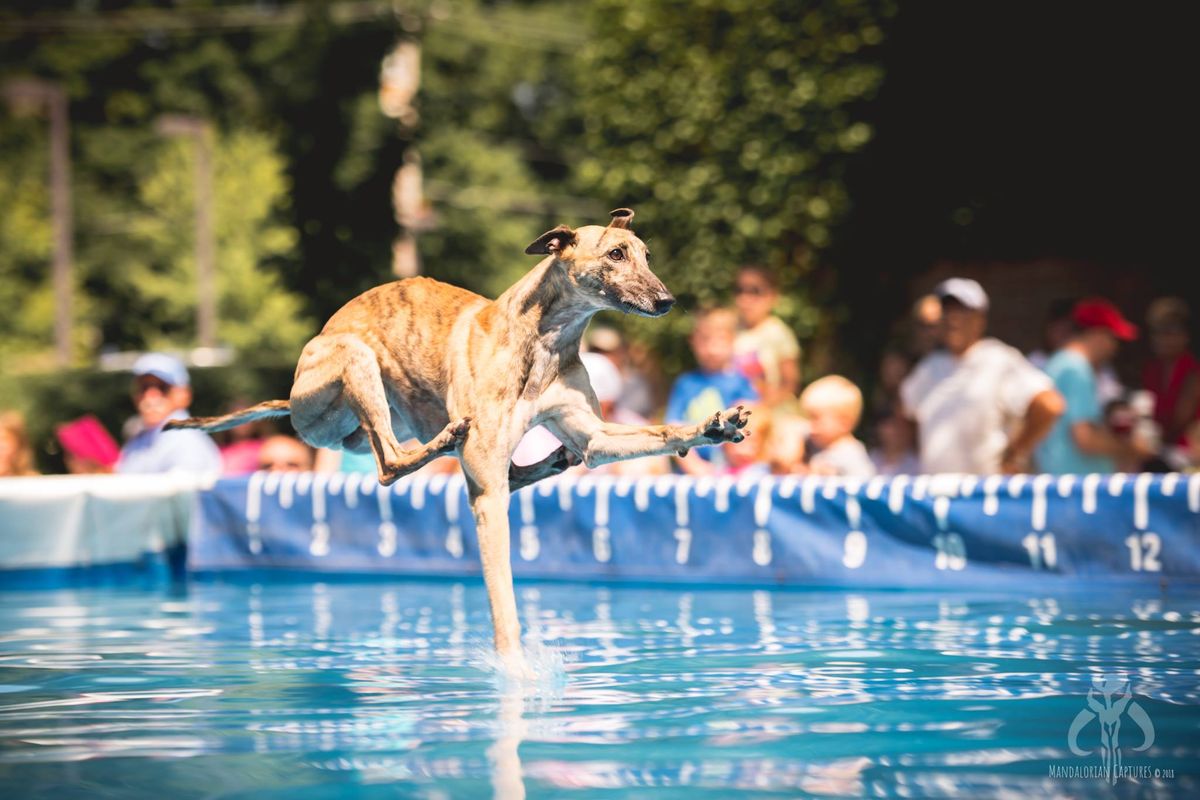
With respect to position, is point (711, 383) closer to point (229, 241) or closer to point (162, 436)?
point (162, 436)

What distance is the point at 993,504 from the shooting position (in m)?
8.14

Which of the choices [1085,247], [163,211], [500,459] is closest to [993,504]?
[500,459]

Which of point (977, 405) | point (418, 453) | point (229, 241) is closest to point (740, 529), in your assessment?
point (977, 405)

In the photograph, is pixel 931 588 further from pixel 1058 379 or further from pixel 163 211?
pixel 163 211

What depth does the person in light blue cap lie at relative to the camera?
34.5ft

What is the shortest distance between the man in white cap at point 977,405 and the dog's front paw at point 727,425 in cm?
378

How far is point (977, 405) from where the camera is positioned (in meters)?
8.99

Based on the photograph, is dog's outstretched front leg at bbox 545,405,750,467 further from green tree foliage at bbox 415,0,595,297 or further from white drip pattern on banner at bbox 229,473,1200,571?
green tree foliage at bbox 415,0,595,297

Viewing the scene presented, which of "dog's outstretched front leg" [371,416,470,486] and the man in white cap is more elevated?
the man in white cap

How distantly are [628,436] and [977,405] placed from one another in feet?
12.5

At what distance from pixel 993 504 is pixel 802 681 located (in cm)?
278

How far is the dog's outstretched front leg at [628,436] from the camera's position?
5.43 m

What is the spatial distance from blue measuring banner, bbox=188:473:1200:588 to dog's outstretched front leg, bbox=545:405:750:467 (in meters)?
2.86

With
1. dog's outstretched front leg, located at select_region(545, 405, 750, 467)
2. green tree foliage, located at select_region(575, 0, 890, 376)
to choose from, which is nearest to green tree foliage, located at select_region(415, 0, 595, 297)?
green tree foliage, located at select_region(575, 0, 890, 376)
